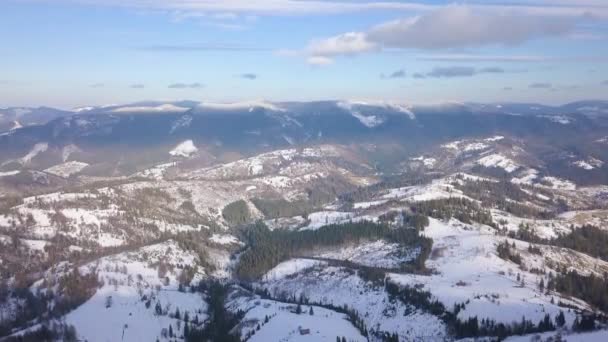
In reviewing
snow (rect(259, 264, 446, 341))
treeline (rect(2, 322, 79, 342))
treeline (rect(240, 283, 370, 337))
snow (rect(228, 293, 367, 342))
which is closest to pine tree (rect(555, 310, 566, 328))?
snow (rect(259, 264, 446, 341))

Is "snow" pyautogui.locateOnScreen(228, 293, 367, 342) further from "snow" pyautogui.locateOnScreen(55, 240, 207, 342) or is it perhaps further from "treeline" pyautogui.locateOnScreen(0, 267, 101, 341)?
"treeline" pyautogui.locateOnScreen(0, 267, 101, 341)

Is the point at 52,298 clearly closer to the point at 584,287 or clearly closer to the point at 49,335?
the point at 49,335

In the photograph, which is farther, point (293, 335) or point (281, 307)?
point (281, 307)

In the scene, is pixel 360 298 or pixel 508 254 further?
pixel 508 254

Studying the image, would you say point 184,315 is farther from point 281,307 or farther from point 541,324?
point 541,324

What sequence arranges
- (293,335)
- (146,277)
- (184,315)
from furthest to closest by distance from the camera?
1. (146,277)
2. (184,315)
3. (293,335)

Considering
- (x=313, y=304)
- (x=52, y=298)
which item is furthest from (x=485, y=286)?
Result: (x=52, y=298)

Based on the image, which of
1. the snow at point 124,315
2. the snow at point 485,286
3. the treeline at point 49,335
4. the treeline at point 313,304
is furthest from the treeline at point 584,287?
the treeline at point 49,335

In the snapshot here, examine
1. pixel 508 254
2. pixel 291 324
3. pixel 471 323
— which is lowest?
pixel 291 324

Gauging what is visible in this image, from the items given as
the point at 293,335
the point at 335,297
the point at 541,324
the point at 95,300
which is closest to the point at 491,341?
the point at 541,324

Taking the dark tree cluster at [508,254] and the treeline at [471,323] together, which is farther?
the dark tree cluster at [508,254]

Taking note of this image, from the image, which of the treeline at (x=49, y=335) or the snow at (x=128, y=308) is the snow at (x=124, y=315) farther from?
the treeline at (x=49, y=335)
